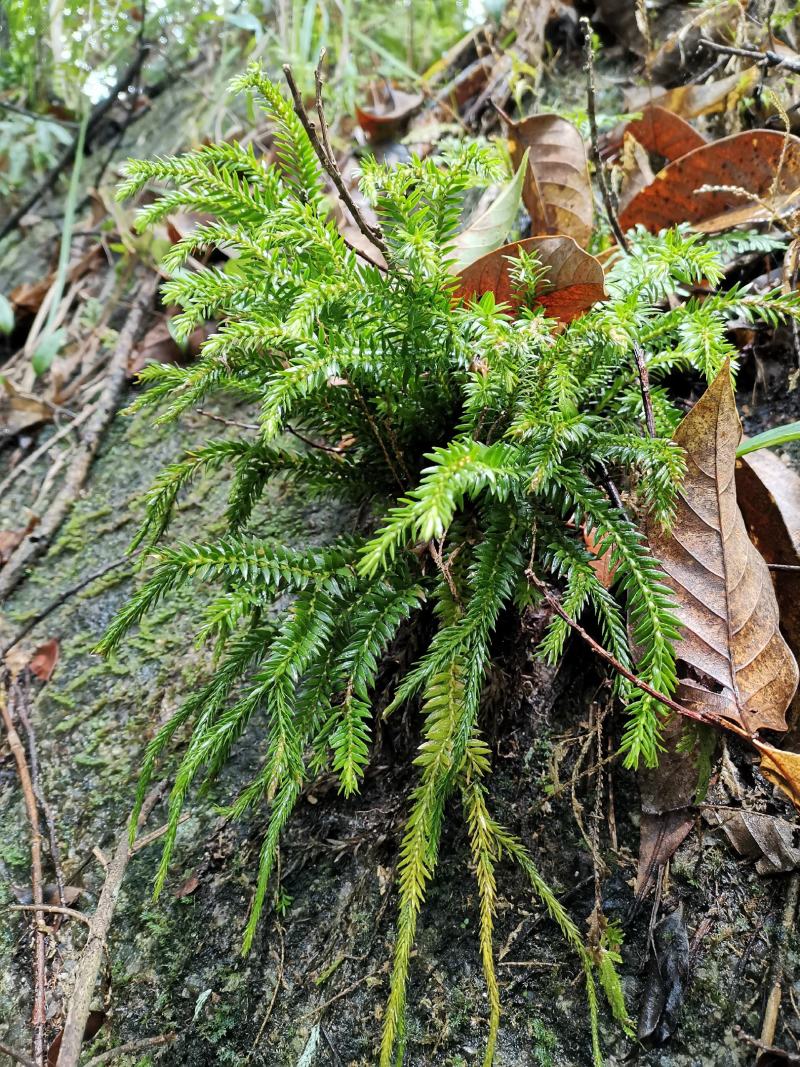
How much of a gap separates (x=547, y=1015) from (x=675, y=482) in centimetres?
88

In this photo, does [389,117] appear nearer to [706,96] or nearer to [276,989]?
[706,96]

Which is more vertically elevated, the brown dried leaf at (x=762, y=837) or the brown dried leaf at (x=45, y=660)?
the brown dried leaf at (x=45, y=660)

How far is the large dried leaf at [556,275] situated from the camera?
51.4 inches

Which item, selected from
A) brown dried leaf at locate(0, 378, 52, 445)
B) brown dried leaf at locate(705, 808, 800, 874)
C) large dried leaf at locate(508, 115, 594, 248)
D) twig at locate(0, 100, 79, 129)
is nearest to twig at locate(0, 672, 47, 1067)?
brown dried leaf at locate(0, 378, 52, 445)

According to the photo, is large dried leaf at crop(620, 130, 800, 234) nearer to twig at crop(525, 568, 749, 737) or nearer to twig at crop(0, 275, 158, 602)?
twig at crop(525, 568, 749, 737)

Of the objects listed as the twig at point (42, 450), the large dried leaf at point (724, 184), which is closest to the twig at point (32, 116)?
the twig at point (42, 450)

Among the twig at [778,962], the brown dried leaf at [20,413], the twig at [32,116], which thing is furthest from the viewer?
the twig at [32,116]

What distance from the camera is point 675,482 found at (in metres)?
1.12

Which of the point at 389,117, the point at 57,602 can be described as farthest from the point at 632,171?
the point at 57,602

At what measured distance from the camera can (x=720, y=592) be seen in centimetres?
115

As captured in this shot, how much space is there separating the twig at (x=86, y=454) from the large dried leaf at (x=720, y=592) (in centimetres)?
194

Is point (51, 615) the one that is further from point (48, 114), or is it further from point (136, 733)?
point (48, 114)

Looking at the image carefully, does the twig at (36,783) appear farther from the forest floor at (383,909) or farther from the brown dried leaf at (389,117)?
the brown dried leaf at (389,117)

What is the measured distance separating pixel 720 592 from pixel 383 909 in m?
0.82
